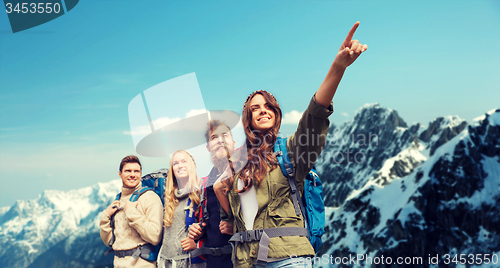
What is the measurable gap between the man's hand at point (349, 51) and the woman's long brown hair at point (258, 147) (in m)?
1.20

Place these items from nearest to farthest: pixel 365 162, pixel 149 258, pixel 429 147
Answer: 1. pixel 149 258
2. pixel 429 147
3. pixel 365 162

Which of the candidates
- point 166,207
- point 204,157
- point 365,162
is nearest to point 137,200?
point 166,207

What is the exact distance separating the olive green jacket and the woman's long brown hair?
0.10 meters

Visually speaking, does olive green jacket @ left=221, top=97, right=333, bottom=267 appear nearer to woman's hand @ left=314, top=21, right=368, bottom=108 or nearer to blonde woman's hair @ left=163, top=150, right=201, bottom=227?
woman's hand @ left=314, top=21, right=368, bottom=108

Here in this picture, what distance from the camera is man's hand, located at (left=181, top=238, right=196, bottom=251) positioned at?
709cm

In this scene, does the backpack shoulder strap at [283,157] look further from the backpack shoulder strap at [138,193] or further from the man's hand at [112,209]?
the man's hand at [112,209]

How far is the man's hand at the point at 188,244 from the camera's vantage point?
7090 mm

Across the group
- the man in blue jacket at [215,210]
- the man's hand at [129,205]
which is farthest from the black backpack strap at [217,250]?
the man's hand at [129,205]

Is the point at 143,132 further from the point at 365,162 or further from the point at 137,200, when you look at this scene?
the point at 365,162

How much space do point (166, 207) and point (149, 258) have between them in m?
1.19

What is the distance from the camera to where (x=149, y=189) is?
26.7ft

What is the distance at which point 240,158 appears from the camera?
15.3 feet
